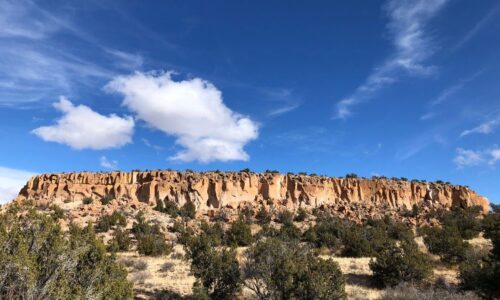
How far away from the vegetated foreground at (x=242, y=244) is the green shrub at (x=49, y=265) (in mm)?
35

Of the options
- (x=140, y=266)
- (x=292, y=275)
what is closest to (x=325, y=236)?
(x=140, y=266)

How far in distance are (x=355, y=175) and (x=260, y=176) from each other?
65.0 feet

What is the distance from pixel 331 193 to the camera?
71.8 m

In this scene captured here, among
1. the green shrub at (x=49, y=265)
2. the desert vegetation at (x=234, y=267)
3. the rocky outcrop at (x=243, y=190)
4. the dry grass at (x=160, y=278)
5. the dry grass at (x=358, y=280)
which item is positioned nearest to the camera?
the green shrub at (x=49, y=265)

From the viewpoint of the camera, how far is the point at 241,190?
68.3 meters

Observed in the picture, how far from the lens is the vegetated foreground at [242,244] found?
36.0ft

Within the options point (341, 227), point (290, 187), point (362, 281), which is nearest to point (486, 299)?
point (362, 281)

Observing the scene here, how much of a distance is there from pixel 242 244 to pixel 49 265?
87.9 feet

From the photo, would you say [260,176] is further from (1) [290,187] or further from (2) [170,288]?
(2) [170,288]

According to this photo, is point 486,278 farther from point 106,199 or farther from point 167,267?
point 106,199

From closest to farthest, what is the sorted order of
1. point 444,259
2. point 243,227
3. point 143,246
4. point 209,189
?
point 444,259 → point 143,246 → point 243,227 → point 209,189

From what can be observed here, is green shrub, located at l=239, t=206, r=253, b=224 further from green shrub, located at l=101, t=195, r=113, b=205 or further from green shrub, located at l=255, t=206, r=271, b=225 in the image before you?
green shrub, located at l=101, t=195, r=113, b=205

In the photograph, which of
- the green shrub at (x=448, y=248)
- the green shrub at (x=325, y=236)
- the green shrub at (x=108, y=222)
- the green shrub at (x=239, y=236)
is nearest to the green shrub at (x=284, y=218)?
the green shrub at (x=325, y=236)

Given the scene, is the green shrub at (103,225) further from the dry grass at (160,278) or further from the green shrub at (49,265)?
the green shrub at (49,265)
